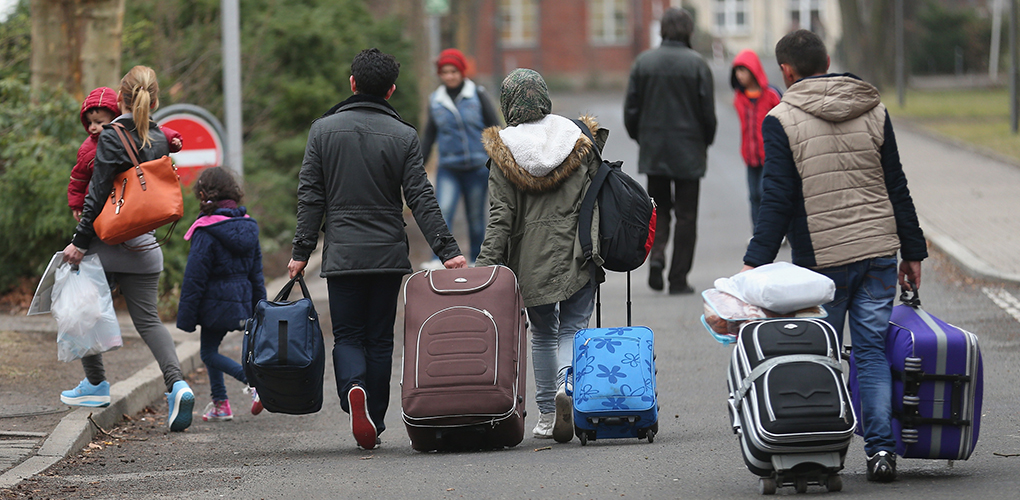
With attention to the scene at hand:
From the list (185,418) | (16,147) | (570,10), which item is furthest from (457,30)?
(185,418)

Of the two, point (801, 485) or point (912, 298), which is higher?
point (912, 298)

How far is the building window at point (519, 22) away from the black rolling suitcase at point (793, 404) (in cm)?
4992

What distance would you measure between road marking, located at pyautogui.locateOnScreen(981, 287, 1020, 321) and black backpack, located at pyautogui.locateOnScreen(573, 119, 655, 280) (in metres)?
4.42

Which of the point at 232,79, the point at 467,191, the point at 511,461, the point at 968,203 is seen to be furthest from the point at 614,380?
the point at 968,203

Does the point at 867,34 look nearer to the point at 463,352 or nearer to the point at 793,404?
the point at 463,352

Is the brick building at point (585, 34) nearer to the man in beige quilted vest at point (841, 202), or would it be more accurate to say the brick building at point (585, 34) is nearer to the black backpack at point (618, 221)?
the black backpack at point (618, 221)

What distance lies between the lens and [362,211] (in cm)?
617

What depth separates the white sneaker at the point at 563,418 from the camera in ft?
19.5

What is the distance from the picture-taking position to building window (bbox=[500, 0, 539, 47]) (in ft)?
177

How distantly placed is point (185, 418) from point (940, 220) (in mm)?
9855

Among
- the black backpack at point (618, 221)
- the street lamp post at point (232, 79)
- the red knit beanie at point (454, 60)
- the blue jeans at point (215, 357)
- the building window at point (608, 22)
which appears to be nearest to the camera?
the black backpack at point (618, 221)

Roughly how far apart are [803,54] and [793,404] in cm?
148

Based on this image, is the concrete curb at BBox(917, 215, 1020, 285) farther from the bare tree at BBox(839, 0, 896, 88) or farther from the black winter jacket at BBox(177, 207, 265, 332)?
the bare tree at BBox(839, 0, 896, 88)

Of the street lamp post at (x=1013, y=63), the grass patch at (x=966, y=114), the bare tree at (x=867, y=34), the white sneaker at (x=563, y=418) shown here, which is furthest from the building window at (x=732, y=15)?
the white sneaker at (x=563, y=418)
